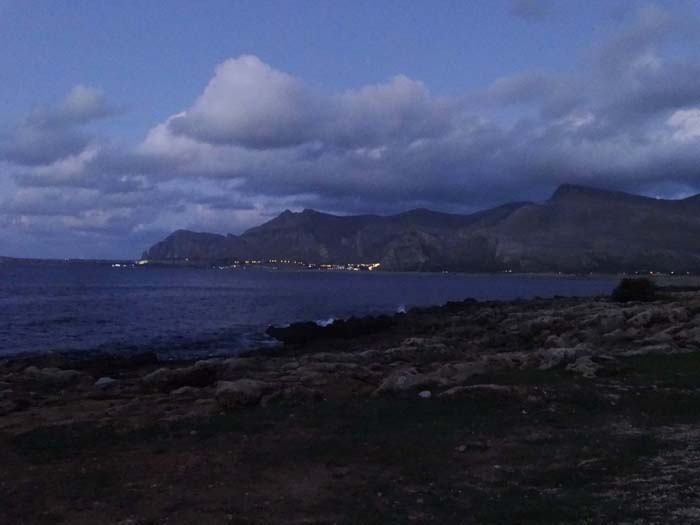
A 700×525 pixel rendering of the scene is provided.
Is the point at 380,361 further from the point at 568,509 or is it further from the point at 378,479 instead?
the point at 568,509

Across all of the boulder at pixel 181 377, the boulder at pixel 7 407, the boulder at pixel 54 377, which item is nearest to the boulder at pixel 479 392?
the boulder at pixel 181 377

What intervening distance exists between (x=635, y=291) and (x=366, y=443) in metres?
43.9

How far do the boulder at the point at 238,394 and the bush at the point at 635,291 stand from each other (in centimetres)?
4011

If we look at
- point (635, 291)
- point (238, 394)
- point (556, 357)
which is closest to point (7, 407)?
point (238, 394)

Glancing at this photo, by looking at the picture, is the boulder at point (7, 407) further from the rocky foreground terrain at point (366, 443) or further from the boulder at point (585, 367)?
the boulder at point (585, 367)

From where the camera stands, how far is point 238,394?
1672 cm

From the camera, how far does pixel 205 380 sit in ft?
74.0

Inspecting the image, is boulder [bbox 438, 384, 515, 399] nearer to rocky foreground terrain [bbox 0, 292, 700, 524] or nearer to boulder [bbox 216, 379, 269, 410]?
rocky foreground terrain [bbox 0, 292, 700, 524]

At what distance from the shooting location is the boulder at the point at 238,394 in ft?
54.1

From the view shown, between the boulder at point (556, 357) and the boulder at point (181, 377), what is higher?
the boulder at point (556, 357)

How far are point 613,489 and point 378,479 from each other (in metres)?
3.49

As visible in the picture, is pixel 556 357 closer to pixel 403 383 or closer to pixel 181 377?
pixel 403 383

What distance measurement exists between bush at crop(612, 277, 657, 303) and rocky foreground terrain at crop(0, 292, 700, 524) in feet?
95.1

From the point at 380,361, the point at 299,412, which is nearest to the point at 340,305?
the point at 380,361
